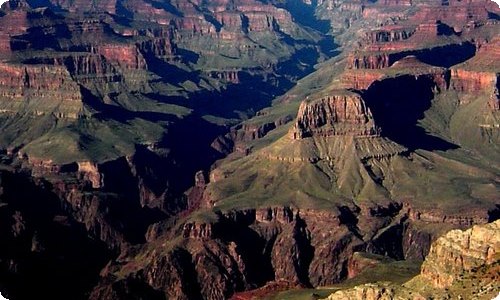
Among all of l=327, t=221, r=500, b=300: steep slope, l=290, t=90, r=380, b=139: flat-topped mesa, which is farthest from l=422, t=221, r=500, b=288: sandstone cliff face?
l=290, t=90, r=380, b=139: flat-topped mesa

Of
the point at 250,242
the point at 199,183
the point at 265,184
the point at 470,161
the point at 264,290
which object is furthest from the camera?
the point at 199,183

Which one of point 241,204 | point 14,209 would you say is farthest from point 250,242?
point 14,209

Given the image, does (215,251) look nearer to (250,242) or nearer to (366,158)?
(250,242)

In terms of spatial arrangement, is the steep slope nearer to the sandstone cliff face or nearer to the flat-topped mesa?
the sandstone cliff face

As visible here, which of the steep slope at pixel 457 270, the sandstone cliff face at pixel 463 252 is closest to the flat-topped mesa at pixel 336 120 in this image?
the steep slope at pixel 457 270

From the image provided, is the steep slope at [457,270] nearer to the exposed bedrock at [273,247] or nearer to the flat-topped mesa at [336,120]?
the exposed bedrock at [273,247]

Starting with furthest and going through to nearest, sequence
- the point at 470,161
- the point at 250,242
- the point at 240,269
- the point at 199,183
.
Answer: the point at 199,183
the point at 470,161
the point at 250,242
the point at 240,269
